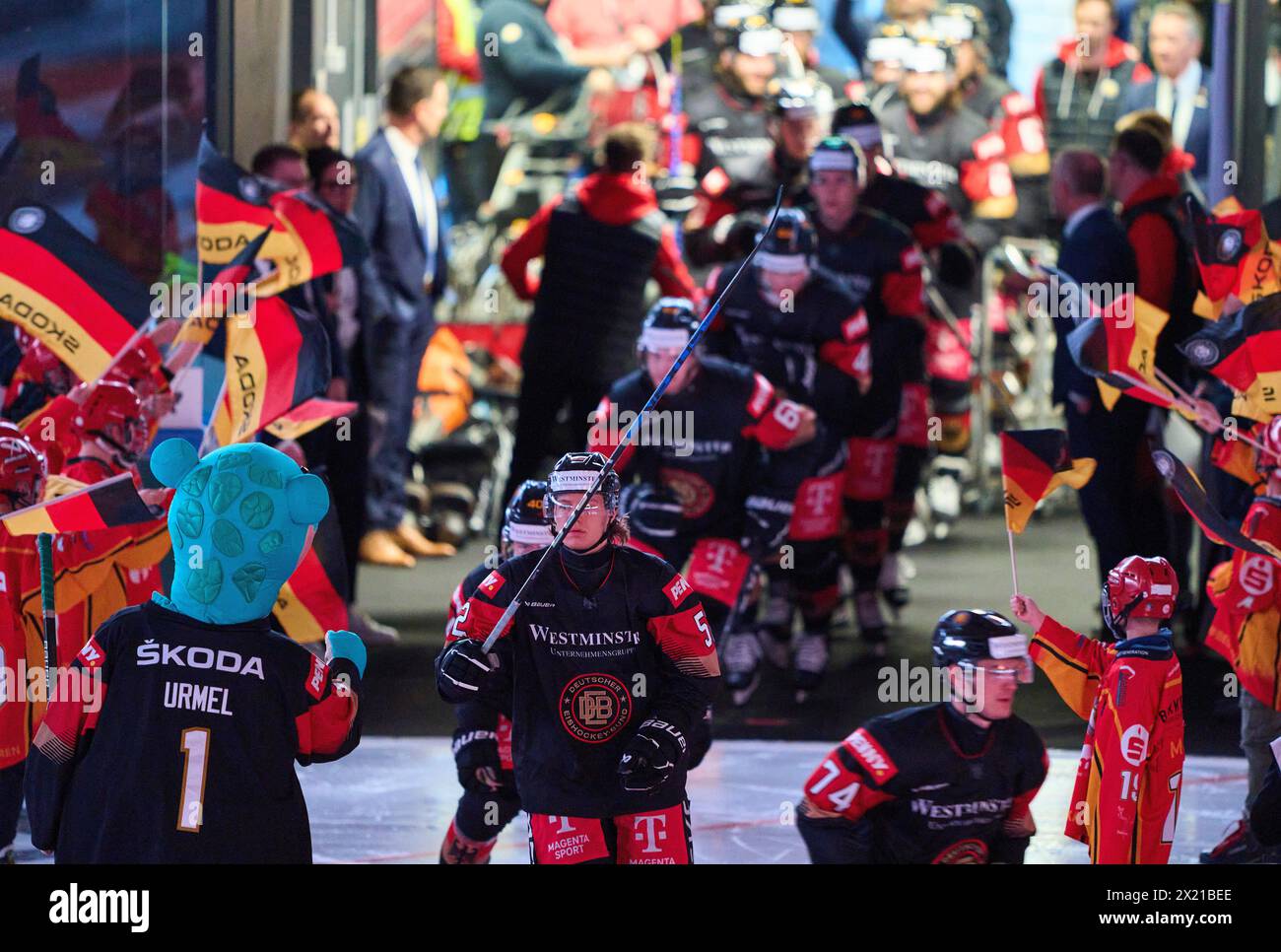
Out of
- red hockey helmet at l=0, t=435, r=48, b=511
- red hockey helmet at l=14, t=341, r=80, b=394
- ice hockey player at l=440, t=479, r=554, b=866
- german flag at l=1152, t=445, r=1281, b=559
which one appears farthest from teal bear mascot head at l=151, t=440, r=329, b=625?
red hockey helmet at l=14, t=341, r=80, b=394

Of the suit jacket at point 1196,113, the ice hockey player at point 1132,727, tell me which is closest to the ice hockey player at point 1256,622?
the ice hockey player at point 1132,727

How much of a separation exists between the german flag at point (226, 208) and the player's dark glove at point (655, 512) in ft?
5.29

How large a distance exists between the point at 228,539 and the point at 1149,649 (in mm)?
2425

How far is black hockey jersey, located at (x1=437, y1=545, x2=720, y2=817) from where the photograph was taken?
5383 mm

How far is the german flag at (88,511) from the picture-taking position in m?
5.49

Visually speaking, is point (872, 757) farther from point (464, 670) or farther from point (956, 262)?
point (956, 262)

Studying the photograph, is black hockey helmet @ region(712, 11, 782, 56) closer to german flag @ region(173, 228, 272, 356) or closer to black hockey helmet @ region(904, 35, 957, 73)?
black hockey helmet @ region(904, 35, 957, 73)

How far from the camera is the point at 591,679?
5.39 m

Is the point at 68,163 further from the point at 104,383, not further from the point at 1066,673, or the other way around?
the point at 1066,673

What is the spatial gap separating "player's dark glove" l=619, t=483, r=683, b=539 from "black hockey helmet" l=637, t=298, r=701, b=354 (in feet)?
1.68

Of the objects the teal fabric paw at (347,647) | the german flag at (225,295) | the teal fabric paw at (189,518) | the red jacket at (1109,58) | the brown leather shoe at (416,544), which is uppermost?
the red jacket at (1109,58)

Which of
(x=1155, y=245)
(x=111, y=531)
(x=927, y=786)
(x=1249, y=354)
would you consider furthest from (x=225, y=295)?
(x=1155, y=245)

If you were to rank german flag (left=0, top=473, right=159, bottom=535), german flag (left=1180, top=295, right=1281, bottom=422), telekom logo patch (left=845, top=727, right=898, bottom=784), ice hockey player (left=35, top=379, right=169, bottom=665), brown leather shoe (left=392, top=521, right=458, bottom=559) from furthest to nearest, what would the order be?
brown leather shoe (left=392, top=521, right=458, bottom=559) < german flag (left=1180, top=295, right=1281, bottom=422) < ice hockey player (left=35, top=379, right=169, bottom=665) < telekom logo patch (left=845, top=727, right=898, bottom=784) < german flag (left=0, top=473, right=159, bottom=535)

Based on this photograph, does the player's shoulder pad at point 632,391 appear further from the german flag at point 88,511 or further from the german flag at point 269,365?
the german flag at point 88,511
